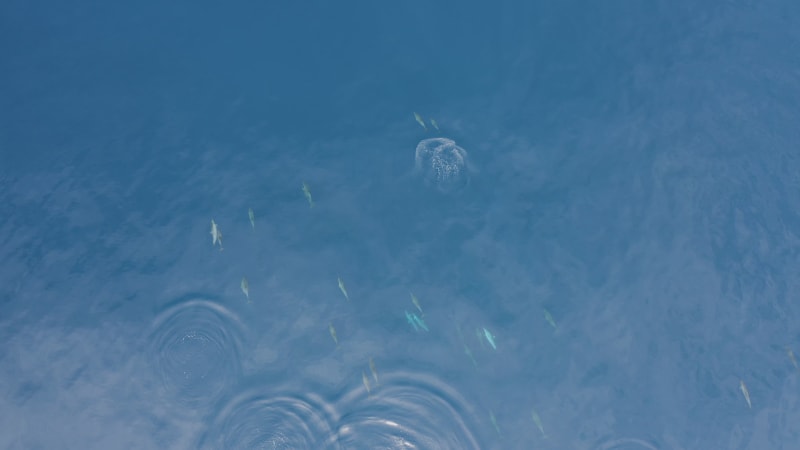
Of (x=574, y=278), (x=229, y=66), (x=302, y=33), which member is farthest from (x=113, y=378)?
(x=574, y=278)

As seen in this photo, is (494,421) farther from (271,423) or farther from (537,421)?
(271,423)

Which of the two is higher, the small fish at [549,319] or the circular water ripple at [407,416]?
the small fish at [549,319]

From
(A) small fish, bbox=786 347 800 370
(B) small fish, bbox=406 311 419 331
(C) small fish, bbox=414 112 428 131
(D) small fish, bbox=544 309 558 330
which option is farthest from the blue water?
(D) small fish, bbox=544 309 558 330

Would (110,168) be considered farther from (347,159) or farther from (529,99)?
(529,99)

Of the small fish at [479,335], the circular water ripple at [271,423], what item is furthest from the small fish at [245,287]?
the small fish at [479,335]

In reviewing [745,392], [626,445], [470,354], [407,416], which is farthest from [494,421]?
[745,392]

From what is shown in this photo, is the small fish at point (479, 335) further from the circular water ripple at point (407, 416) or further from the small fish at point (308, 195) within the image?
the small fish at point (308, 195)

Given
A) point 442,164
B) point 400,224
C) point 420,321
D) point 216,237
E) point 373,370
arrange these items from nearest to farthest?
point 373,370 → point 420,321 → point 216,237 → point 400,224 → point 442,164
